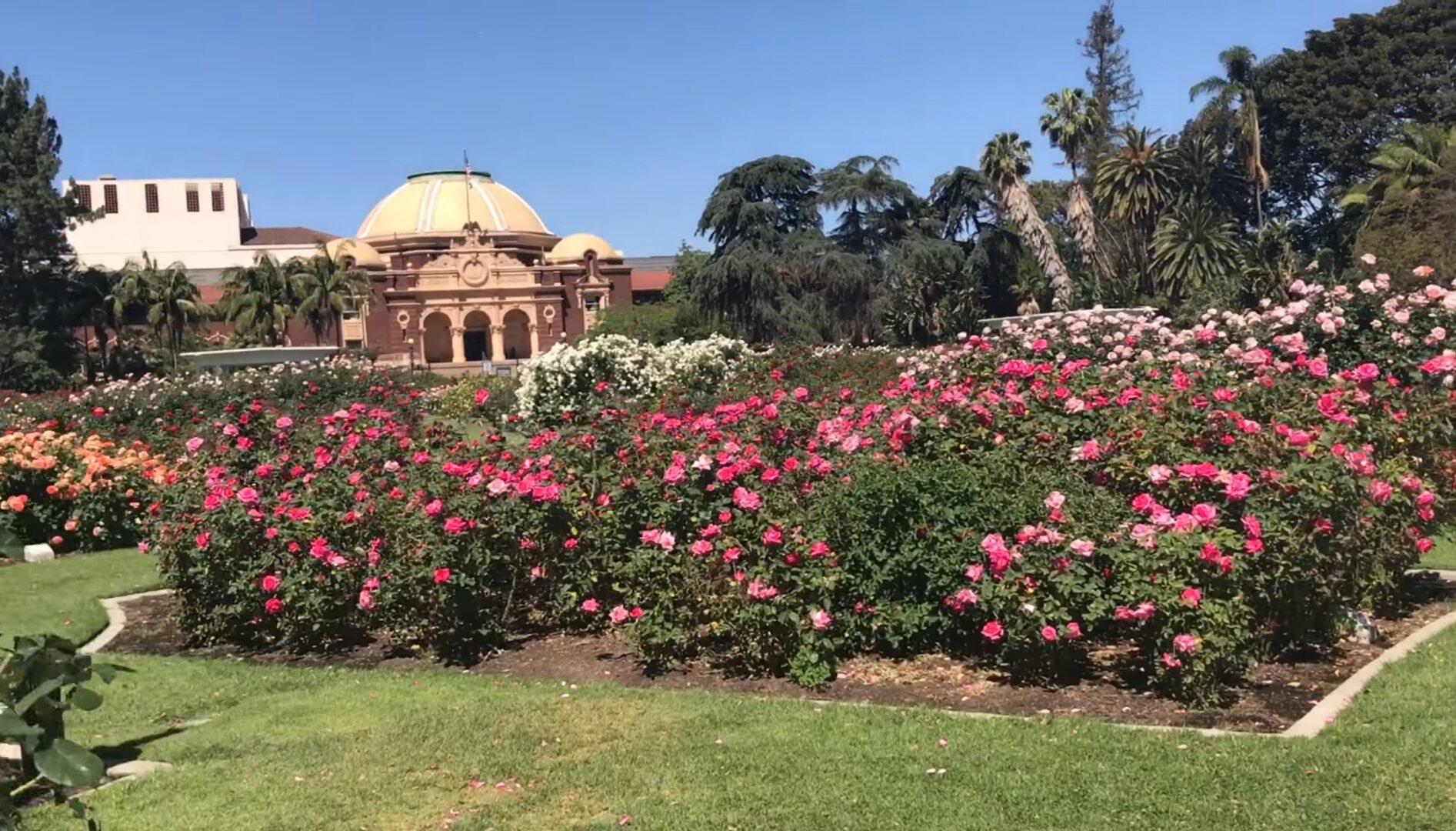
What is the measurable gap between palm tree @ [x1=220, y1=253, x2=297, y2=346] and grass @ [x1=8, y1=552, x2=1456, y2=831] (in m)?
41.9

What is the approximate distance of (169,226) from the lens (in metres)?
79.9

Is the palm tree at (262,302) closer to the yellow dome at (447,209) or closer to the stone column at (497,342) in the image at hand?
the stone column at (497,342)

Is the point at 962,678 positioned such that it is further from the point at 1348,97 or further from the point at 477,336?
the point at 477,336

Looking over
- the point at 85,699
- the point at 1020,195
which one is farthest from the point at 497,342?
the point at 85,699

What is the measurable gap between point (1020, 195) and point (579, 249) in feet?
106

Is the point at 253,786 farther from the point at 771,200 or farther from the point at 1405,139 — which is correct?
the point at 1405,139

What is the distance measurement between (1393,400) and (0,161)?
43.5 m

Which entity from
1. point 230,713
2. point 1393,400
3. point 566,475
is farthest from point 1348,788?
point 230,713

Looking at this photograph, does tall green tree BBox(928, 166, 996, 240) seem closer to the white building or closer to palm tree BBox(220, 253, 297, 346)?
palm tree BBox(220, 253, 297, 346)

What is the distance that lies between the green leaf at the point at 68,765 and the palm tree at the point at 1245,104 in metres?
Answer: 50.4

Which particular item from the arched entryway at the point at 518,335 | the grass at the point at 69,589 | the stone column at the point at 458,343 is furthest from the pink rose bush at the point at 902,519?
the arched entryway at the point at 518,335

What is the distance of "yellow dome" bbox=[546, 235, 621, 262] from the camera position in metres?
68.0

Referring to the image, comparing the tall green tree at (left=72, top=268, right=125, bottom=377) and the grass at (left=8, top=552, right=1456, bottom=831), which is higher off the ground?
the tall green tree at (left=72, top=268, right=125, bottom=377)

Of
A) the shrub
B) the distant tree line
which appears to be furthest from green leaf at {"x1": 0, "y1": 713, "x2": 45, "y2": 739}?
the distant tree line
